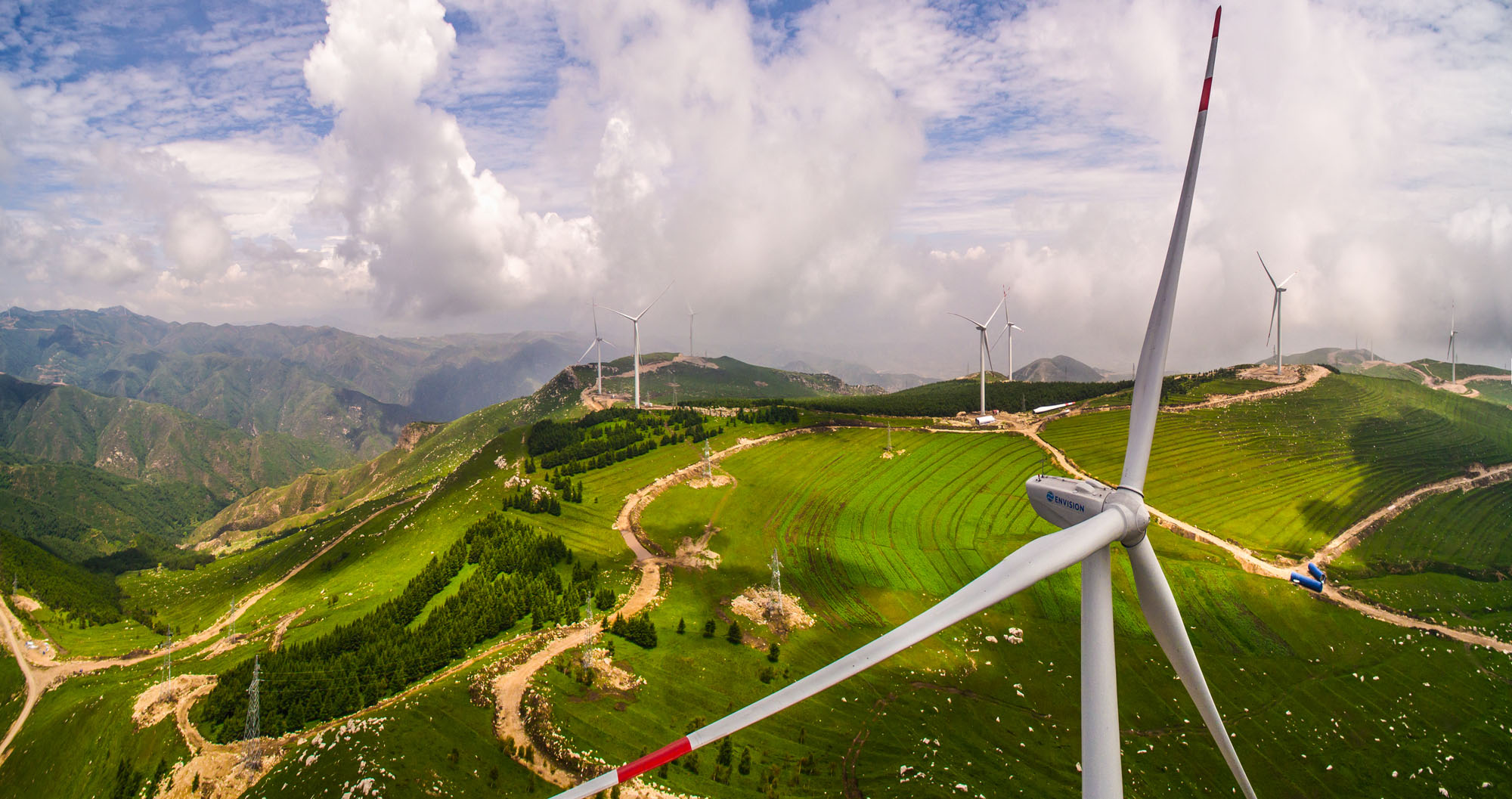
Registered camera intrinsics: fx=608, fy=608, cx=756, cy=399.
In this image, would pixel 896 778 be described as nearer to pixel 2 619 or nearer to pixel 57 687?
pixel 57 687

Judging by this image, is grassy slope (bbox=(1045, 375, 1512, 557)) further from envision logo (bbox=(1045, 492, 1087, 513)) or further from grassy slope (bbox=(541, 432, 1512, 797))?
envision logo (bbox=(1045, 492, 1087, 513))

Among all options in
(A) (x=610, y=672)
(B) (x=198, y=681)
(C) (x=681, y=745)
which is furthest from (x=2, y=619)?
(C) (x=681, y=745)

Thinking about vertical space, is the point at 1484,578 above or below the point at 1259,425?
below

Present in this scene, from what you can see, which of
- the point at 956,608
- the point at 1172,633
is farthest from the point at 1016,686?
the point at 956,608

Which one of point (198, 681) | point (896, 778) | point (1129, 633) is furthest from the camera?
point (1129, 633)

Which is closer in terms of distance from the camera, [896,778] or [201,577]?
[896,778]

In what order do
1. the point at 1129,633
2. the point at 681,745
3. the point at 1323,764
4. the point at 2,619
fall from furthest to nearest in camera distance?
the point at 2,619 < the point at 1129,633 < the point at 1323,764 < the point at 681,745

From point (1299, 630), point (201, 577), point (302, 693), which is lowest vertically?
point (201, 577)

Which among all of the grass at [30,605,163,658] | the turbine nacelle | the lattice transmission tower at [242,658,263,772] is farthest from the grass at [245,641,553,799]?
the grass at [30,605,163,658]
